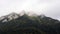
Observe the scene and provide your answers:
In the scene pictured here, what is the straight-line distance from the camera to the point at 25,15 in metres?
105

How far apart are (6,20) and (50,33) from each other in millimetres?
41033

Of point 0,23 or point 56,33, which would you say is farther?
point 0,23

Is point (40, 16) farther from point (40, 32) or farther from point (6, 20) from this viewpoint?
point (40, 32)

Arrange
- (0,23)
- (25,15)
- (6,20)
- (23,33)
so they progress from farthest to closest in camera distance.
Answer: (25,15), (6,20), (0,23), (23,33)

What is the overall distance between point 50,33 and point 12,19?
44.7 meters

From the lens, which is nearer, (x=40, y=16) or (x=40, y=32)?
(x=40, y=32)

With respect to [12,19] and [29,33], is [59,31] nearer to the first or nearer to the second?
[29,33]

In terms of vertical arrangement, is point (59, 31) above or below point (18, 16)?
below

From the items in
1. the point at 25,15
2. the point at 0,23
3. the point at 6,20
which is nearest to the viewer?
the point at 0,23

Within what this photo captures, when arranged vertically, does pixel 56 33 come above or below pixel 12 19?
below

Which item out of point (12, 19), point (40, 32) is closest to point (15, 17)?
point (12, 19)

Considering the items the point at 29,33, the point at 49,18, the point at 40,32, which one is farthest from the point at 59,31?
the point at 49,18

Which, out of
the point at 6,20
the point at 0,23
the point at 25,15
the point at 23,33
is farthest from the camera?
the point at 25,15

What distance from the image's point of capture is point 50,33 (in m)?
62.1
